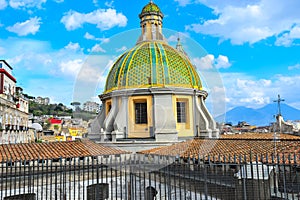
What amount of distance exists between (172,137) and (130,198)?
7647 millimetres

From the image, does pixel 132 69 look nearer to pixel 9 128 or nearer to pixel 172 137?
pixel 172 137

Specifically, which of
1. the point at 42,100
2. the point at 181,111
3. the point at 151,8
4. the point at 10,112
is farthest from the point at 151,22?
the point at 42,100

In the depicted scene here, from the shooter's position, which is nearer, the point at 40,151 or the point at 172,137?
the point at 40,151

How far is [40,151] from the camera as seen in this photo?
13055 mm

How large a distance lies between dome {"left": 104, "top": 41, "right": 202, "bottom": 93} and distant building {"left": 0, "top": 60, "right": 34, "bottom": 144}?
1435 cm

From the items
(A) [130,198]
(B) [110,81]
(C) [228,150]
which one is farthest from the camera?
(B) [110,81]

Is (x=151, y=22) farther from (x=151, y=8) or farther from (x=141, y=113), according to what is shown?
(x=141, y=113)

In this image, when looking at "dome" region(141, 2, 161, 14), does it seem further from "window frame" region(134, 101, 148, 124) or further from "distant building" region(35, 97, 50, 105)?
"distant building" region(35, 97, 50, 105)

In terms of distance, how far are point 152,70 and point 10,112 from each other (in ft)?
66.2

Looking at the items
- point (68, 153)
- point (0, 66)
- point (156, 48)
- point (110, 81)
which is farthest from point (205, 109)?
point (0, 66)

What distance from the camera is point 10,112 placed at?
2956 centimetres

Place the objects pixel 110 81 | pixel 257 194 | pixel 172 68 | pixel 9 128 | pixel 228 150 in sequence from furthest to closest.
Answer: pixel 9 128, pixel 110 81, pixel 172 68, pixel 228 150, pixel 257 194

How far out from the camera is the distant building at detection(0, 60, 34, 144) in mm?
26969

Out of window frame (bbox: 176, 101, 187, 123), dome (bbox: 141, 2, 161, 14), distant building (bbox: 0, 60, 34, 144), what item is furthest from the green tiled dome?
distant building (bbox: 0, 60, 34, 144)
